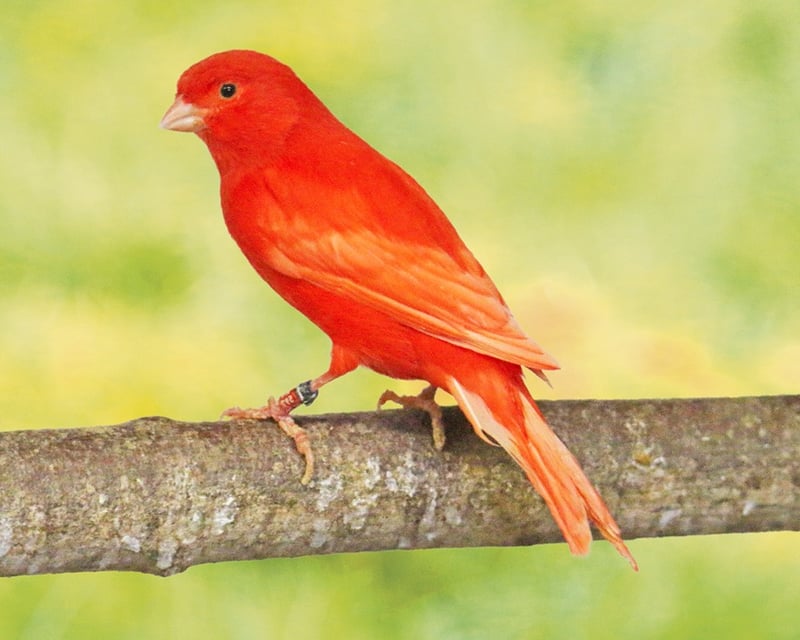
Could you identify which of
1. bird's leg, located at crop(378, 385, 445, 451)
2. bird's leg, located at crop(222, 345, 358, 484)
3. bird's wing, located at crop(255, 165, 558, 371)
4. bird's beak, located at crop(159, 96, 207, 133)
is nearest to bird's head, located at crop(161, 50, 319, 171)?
bird's beak, located at crop(159, 96, 207, 133)

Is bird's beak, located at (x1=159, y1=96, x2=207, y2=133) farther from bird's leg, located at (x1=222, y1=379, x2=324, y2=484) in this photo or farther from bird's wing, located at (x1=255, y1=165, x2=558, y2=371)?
bird's leg, located at (x1=222, y1=379, x2=324, y2=484)

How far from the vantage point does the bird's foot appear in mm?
2191

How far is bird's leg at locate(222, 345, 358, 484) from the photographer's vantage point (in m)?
2.20

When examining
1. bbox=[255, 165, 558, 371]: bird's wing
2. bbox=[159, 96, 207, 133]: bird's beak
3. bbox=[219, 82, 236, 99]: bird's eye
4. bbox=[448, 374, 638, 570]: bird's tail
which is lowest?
bbox=[448, 374, 638, 570]: bird's tail

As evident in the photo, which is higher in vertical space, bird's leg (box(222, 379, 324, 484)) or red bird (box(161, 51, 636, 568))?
red bird (box(161, 51, 636, 568))

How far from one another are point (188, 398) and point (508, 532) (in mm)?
830

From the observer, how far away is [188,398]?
9.56 feet

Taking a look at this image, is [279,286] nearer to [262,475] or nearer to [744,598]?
[262,475]

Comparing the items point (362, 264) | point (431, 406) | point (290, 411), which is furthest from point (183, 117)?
point (431, 406)

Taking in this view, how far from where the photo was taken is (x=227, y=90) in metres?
2.24

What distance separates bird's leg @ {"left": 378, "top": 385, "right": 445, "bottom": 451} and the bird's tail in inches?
5.9

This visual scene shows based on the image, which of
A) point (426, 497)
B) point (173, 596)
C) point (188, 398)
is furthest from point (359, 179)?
point (173, 596)

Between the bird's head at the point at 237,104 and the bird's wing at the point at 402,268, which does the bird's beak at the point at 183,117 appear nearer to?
the bird's head at the point at 237,104

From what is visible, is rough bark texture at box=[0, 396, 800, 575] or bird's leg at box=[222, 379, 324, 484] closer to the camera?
rough bark texture at box=[0, 396, 800, 575]
